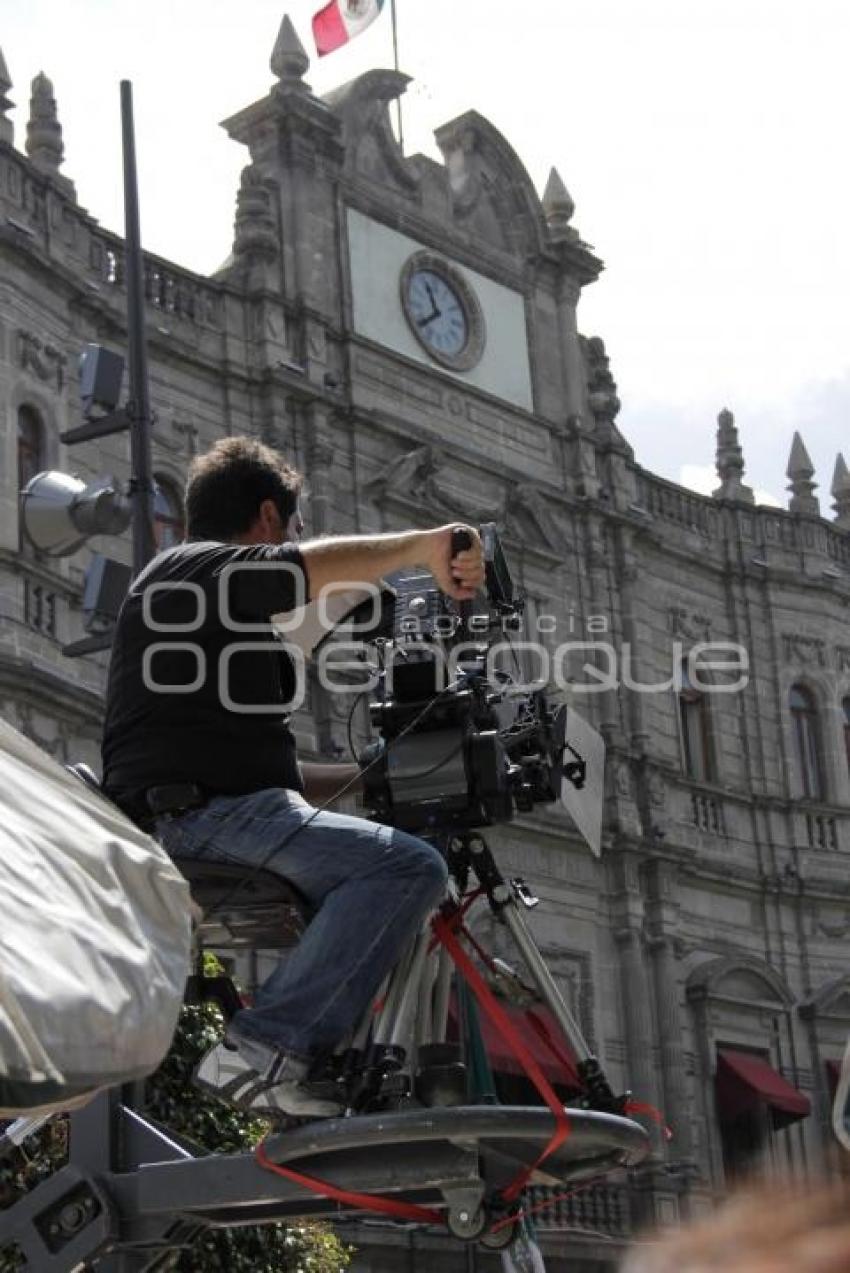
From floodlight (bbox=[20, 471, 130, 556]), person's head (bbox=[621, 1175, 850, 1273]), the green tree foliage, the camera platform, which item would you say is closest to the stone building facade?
floodlight (bbox=[20, 471, 130, 556])

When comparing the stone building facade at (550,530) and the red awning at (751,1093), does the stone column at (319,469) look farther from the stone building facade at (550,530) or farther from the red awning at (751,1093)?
the red awning at (751,1093)

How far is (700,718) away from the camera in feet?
85.7

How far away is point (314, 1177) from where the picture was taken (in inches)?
171

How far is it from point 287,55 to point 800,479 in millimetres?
9973

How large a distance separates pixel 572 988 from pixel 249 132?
9.75 meters

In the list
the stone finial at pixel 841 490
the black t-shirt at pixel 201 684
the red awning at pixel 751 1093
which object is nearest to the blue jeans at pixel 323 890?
the black t-shirt at pixel 201 684

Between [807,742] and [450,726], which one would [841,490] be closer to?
[807,742]

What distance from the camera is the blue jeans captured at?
4.45 metres

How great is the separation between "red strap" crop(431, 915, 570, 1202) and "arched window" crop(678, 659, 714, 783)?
69.4 ft

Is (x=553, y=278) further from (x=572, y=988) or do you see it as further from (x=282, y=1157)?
(x=282, y=1157)

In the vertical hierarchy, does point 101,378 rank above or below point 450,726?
above

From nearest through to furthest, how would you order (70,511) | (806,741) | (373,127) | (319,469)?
(70,511) → (319,469) → (373,127) → (806,741)

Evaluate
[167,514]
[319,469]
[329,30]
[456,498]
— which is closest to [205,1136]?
[167,514]

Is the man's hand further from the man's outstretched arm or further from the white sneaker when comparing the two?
the white sneaker
